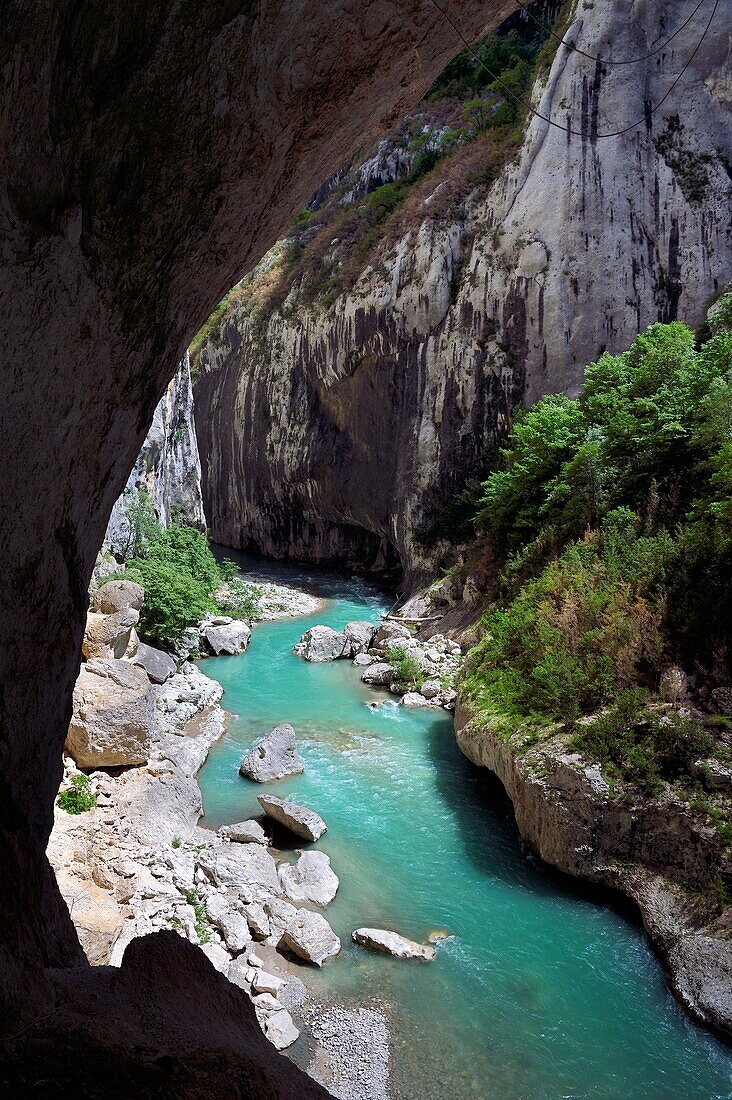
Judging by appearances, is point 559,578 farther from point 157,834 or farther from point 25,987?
point 25,987

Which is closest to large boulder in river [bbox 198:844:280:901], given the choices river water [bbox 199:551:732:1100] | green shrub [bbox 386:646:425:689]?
river water [bbox 199:551:732:1100]

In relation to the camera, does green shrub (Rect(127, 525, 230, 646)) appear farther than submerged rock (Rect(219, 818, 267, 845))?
Yes

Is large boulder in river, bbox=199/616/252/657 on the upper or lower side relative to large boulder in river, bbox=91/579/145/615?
lower

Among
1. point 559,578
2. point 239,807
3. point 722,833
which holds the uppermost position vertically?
point 559,578

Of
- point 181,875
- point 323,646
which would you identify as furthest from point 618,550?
point 323,646

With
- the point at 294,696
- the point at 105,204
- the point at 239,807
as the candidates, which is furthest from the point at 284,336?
the point at 105,204

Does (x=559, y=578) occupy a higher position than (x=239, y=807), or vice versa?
(x=559, y=578)

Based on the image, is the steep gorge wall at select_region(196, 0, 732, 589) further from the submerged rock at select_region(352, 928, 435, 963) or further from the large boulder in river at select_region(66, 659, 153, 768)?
the submerged rock at select_region(352, 928, 435, 963)
